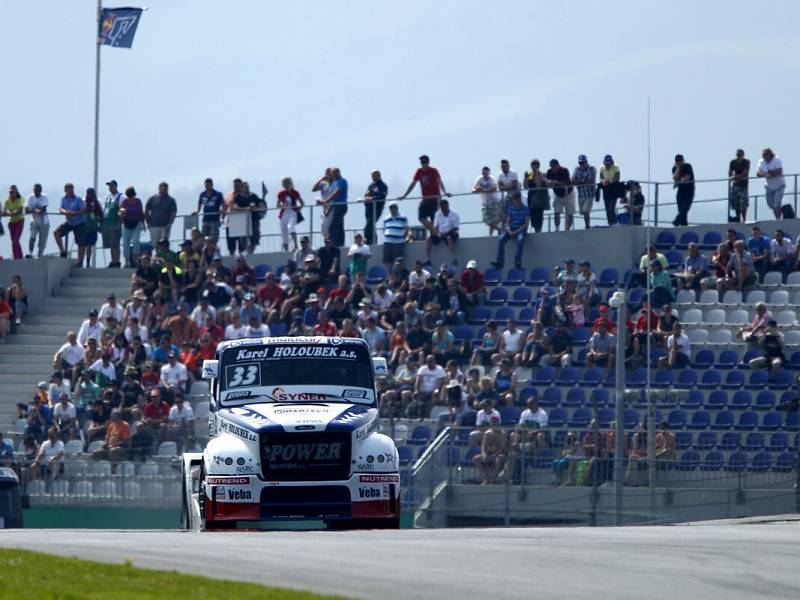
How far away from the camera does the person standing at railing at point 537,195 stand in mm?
34156

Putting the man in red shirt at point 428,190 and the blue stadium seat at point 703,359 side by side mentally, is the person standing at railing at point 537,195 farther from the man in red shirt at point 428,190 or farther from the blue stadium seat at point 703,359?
the blue stadium seat at point 703,359

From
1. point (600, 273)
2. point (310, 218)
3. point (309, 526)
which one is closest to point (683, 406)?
point (600, 273)

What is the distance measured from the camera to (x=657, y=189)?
3375 cm

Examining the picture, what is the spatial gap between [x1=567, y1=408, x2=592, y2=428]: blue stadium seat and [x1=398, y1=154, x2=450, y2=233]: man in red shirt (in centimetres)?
809

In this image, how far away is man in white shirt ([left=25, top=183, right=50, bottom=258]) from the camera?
39188 millimetres

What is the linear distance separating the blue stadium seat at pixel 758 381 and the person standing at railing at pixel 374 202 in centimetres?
1014

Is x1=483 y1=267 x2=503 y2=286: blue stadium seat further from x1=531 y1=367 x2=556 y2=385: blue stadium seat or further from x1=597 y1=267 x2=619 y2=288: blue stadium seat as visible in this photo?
x1=531 y1=367 x2=556 y2=385: blue stadium seat

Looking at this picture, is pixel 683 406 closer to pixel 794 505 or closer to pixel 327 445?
pixel 794 505

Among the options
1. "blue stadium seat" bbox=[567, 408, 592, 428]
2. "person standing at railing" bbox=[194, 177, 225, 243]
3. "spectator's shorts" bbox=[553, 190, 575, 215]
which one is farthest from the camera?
"person standing at railing" bbox=[194, 177, 225, 243]

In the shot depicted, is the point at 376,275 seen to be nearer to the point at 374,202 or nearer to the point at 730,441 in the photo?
the point at 374,202

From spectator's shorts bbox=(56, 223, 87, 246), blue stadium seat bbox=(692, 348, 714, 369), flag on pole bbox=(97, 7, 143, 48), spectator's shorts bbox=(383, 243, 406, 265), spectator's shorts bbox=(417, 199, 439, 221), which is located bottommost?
blue stadium seat bbox=(692, 348, 714, 369)

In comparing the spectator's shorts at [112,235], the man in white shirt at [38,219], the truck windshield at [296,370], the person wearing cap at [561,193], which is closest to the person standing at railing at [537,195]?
the person wearing cap at [561,193]

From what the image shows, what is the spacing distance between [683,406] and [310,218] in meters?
11.9

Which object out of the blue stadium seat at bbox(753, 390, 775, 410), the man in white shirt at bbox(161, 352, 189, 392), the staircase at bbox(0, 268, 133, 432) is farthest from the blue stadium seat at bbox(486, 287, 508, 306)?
the staircase at bbox(0, 268, 133, 432)
